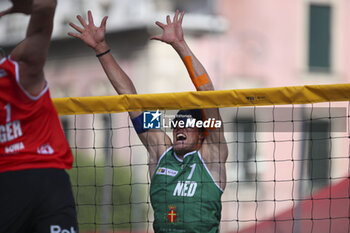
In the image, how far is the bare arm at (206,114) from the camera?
4.96 m

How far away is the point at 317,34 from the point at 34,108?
1745cm

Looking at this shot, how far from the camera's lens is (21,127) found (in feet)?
12.0

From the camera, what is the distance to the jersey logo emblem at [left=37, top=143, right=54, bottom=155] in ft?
12.1

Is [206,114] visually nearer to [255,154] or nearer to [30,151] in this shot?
[255,154]

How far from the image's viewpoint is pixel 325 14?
2030 cm

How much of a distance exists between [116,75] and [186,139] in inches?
28.7

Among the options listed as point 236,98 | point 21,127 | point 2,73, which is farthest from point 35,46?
point 236,98

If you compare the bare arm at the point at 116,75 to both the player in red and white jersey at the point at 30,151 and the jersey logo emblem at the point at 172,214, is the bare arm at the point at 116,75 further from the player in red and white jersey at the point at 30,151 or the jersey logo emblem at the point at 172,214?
the player in red and white jersey at the point at 30,151

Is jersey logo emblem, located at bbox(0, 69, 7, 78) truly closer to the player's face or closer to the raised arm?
the raised arm

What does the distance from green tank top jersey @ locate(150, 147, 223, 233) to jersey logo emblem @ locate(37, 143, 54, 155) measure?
137cm

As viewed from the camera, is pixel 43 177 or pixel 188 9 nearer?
pixel 43 177

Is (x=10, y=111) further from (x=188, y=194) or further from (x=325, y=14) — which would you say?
(x=325, y=14)

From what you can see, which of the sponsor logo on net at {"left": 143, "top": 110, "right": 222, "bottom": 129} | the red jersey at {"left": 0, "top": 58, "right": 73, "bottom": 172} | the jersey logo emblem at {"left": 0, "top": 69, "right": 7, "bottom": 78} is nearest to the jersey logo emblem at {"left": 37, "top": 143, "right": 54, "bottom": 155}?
the red jersey at {"left": 0, "top": 58, "right": 73, "bottom": 172}

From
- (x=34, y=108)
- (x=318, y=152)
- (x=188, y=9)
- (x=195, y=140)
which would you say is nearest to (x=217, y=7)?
(x=188, y=9)
